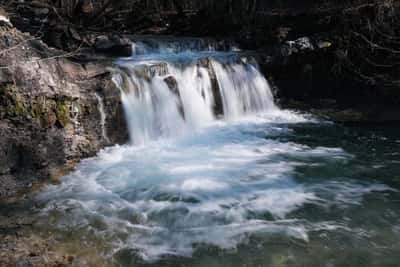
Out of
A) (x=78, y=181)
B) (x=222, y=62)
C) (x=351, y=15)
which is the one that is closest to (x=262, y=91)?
(x=222, y=62)

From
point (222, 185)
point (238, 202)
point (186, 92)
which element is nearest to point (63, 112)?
point (222, 185)

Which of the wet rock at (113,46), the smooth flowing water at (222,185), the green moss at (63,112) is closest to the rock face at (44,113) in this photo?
the green moss at (63,112)

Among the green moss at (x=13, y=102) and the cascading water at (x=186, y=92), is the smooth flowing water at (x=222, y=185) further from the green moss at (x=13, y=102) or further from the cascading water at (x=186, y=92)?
the green moss at (x=13, y=102)

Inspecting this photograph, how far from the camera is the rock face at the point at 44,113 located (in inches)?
207

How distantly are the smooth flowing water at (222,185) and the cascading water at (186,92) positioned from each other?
→ 3cm

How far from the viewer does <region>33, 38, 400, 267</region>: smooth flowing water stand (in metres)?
3.98

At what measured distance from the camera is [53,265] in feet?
11.4

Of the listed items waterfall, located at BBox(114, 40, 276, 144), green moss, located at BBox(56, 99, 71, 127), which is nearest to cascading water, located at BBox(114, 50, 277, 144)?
waterfall, located at BBox(114, 40, 276, 144)

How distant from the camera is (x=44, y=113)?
18.9 feet

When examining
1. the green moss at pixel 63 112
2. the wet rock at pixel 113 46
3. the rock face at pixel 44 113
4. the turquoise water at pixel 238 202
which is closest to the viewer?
the turquoise water at pixel 238 202

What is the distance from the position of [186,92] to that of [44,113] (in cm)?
334

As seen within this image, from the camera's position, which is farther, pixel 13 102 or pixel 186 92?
pixel 186 92

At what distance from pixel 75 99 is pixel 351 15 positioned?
6954mm

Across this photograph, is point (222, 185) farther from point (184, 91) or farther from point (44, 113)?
point (184, 91)
